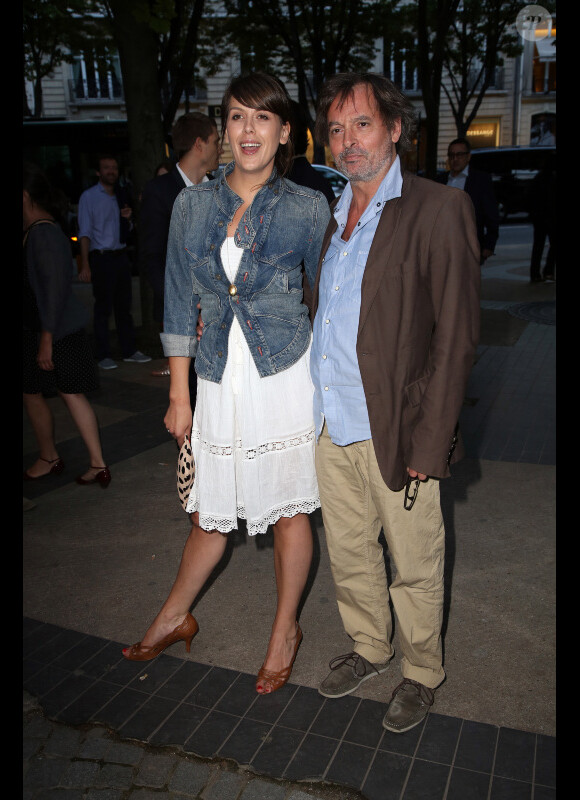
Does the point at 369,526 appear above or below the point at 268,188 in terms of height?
below

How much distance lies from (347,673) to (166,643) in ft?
2.51

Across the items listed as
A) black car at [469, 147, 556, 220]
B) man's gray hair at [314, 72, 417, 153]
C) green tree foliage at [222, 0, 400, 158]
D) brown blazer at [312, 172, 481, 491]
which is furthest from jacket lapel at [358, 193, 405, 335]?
black car at [469, 147, 556, 220]

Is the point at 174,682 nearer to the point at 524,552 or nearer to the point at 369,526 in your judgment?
the point at 369,526

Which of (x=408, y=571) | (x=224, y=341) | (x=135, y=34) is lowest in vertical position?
(x=408, y=571)

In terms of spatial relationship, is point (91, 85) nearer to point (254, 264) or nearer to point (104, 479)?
point (104, 479)

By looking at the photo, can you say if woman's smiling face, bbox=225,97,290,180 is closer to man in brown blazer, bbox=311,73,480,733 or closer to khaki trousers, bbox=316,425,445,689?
man in brown blazer, bbox=311,73,480,733

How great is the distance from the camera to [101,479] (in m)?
4.88

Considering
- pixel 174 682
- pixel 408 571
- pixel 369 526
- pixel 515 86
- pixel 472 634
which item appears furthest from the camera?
pixel 515 86

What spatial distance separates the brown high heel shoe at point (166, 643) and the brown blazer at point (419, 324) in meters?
1.19

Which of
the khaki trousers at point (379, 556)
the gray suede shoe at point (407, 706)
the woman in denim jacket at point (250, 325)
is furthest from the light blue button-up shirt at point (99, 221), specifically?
the gray suede shoe at point (407, 706)

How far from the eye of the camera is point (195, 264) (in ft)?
8.85

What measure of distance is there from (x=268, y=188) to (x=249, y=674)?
1.86 m

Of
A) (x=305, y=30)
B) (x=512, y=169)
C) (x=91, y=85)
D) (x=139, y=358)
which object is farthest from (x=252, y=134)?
(x=91, y=85)

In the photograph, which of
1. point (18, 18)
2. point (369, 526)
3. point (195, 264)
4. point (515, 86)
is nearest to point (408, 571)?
point (369, 526)
